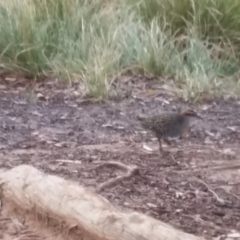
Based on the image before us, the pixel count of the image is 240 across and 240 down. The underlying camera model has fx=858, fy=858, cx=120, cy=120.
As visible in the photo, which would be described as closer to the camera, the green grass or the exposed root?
the exposed root

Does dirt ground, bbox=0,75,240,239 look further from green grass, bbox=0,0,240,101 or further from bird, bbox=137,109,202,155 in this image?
green grass, bbox=0,0,240,101

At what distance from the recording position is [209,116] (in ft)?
23.5

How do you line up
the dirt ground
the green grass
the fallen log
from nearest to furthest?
1. the fallen log
2. the dirt ground
3. the green grass

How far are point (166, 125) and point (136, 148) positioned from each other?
0.30 metres

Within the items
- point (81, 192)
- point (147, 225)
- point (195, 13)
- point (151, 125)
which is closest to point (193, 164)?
point (151, 125)

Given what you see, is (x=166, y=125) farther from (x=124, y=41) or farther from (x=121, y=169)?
(x=124, y=41)

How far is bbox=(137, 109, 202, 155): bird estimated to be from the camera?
5883mm

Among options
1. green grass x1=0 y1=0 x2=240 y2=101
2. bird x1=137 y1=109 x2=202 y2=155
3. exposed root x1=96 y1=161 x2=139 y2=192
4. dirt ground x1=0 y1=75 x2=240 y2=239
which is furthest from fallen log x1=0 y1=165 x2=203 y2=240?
green grass x1=0 y1=0 x2=240 y2=101

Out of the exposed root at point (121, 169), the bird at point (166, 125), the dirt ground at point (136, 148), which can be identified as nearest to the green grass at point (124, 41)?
the dirt ground at point (136, 148)

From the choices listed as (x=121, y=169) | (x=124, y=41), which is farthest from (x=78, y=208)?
(x=124, y=41)

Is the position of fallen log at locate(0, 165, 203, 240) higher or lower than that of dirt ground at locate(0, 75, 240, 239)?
higher

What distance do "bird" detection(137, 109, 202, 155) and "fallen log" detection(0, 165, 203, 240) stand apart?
1.42 meters

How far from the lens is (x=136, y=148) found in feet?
19.8

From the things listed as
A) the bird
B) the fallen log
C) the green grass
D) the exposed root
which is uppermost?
the fallen log
